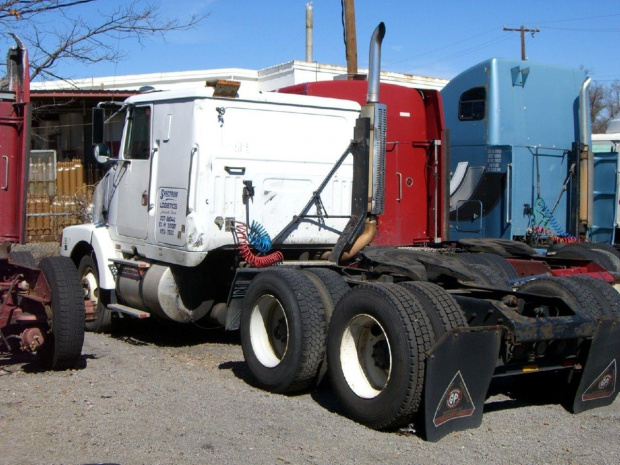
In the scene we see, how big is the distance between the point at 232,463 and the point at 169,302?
385 cm

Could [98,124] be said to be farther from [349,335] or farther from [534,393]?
[534,393]

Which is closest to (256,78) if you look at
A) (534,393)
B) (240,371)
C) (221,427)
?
(240,371)

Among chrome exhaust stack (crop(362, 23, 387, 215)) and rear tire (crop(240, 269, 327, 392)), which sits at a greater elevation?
chrome exhaust stack (crop(362, 23, 387, 215))

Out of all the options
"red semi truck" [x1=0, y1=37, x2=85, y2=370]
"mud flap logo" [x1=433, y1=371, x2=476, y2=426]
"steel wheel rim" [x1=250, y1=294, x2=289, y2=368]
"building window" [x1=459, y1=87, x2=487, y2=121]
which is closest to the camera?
"mud flap logo" [x1=433, y1=371, x2=476, y2=426]

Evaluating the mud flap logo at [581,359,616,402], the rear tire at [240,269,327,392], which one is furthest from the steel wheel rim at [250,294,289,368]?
the mud flap logo at [581,359,616,402]

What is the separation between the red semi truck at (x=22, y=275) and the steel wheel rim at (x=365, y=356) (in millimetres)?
2632

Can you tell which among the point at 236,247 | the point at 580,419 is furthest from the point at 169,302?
the point at 580,419

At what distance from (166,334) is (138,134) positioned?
2.66 meters

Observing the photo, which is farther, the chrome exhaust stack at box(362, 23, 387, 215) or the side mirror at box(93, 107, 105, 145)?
the side mirror at box(93, 107, 105, 145)

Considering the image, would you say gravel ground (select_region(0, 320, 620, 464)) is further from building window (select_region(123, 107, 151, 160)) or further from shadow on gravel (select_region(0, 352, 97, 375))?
building window (select_region(123, 107, 151, 160))

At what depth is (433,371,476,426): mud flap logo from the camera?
5.30 metres

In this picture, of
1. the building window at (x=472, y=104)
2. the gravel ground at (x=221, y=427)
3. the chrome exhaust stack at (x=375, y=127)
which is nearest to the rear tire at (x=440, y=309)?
the gravel ground at (x=221, y=427)

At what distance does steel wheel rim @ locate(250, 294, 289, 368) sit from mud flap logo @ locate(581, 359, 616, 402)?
2.56 meters

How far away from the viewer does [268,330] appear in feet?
23.5
